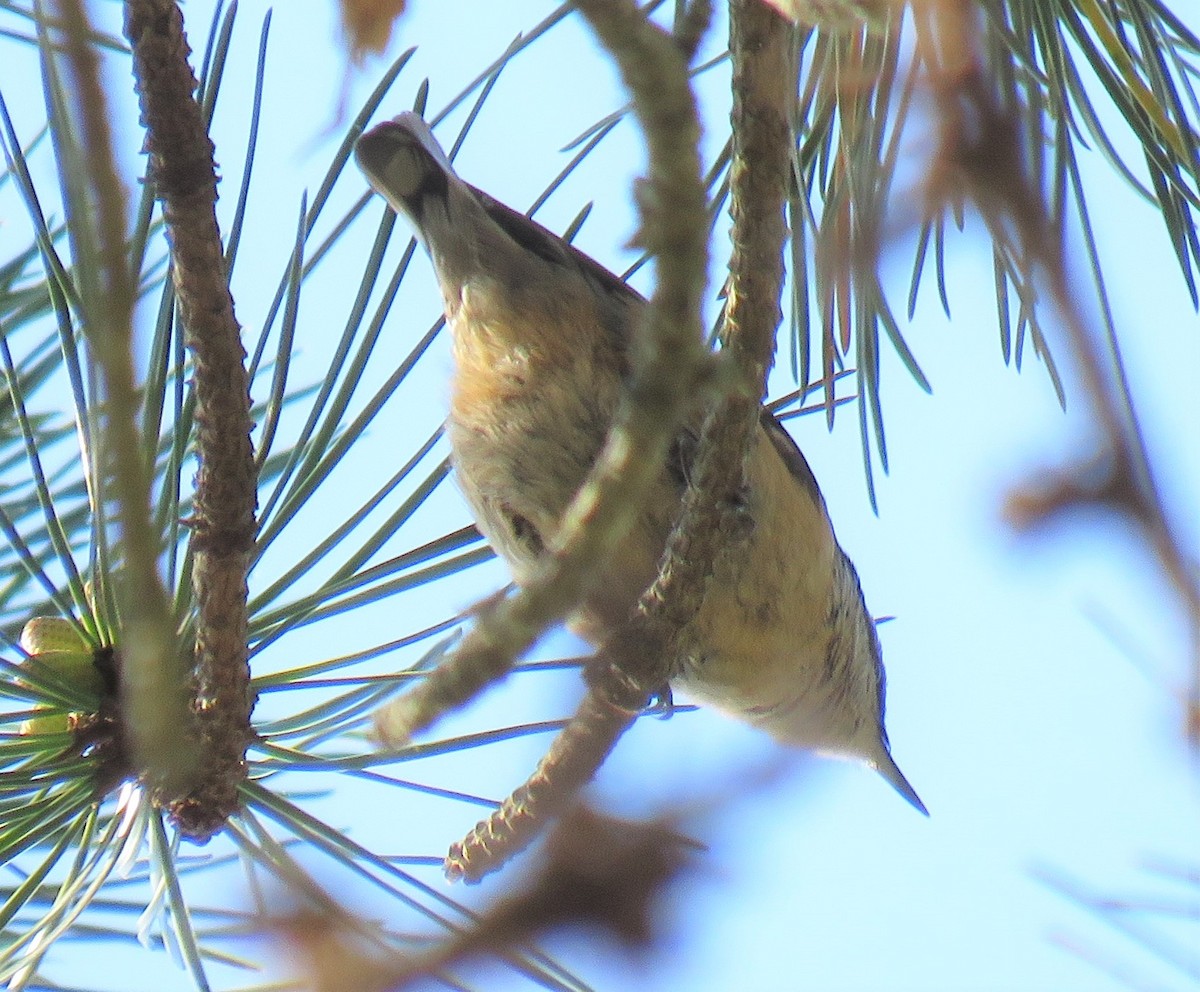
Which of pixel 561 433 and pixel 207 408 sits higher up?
pixel 561 433

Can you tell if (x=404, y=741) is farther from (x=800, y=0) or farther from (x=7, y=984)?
(x=7, y=984)

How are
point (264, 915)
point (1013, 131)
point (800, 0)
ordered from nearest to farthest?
point (1013, 131)
point (264, 915)
point (800, 0)

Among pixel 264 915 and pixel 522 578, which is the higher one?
pixel 522 578

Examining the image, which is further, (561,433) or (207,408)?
(561,433)

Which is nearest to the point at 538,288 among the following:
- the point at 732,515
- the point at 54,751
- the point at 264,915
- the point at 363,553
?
the point at 363,553

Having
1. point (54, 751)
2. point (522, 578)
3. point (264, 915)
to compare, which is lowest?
point (264, 915)

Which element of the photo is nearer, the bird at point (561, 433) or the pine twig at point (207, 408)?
the pine twig at point (207, 408)

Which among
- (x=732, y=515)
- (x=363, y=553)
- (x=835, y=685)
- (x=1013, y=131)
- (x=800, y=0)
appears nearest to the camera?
(x=1013, y=131)

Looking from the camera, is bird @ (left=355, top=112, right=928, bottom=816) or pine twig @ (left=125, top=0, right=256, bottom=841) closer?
pine twig @ (left=125, top=0, right=256, bottom=841)
